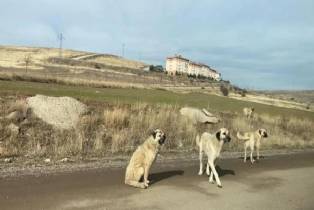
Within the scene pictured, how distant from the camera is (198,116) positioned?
99.7 ft

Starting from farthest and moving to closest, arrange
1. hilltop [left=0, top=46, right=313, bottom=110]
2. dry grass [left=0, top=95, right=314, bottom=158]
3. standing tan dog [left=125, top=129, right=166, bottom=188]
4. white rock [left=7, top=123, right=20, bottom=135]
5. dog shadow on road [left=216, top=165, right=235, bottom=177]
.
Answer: hilltop [left=0, top=46, right=313, bottom=110], white rock [left=7, top=123, right=20, bottom=135], dry grass [left=0, top=95, right=314, bottom=158], dog shadow on road [left=216, top=165, right=235, bottom=177], standing tan dog [left=125, top=129, right=166, bottom=188]

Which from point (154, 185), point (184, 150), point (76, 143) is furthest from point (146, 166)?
point (184, 150)

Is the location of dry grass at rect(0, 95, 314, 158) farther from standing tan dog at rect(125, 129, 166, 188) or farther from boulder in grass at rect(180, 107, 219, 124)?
standing tan dog at rect(125, 129, 166, 188)

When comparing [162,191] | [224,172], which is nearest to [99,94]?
[224,172]

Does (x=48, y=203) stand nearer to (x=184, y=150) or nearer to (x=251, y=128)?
(x=184, y=150)

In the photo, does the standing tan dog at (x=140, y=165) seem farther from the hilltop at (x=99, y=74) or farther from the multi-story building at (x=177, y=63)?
the multi-story building at (x=177, y=63)

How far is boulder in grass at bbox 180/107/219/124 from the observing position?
2966 centimetres

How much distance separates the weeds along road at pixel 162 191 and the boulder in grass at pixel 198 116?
1293 cm

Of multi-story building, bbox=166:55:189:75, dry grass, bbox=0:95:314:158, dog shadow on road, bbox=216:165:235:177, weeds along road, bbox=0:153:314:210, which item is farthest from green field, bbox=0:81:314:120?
multi-story building, bbox=166:55:189:75

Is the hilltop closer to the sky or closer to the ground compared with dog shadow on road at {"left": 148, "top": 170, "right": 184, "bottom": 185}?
closer to the sky

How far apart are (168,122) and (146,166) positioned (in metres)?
14.5

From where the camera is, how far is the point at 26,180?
501 inches

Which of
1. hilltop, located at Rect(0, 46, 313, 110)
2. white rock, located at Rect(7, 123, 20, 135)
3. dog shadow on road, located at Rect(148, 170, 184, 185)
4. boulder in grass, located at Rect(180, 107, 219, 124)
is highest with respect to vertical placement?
hilltop, located at Rect(0, 46, 313, 110)

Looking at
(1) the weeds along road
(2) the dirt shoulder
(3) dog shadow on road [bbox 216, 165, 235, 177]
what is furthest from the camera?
(3) dog shadow on road [bbox 216, 165, 235, 177]
